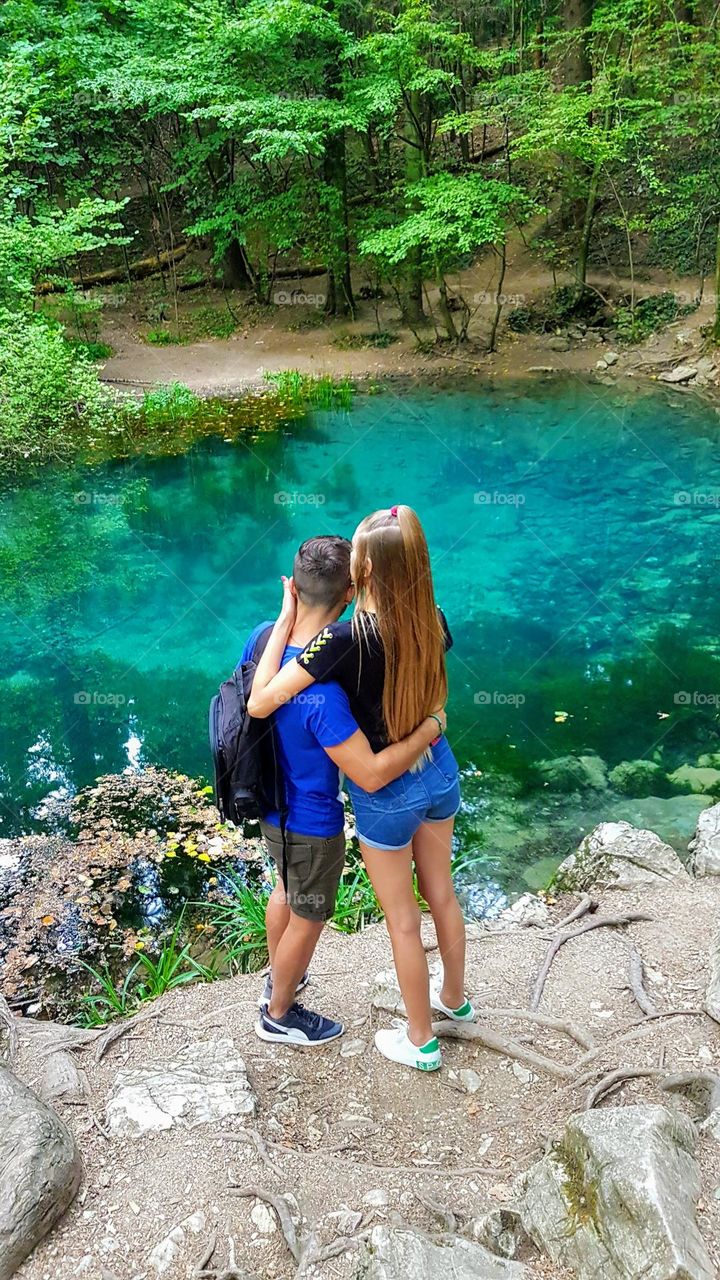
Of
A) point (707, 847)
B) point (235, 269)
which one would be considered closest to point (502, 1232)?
point (707, 847)

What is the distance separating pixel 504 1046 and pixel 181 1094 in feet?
3.00

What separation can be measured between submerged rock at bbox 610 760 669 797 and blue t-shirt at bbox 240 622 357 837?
309cm

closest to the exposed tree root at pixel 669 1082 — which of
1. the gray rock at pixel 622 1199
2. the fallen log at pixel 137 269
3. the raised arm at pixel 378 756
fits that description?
the gray rock at pixel 622 1199

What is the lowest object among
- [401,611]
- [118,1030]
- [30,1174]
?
[118,1030]

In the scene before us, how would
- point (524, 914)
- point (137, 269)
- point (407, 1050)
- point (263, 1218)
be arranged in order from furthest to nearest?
1. point (137, 269)
2. point (524, 914)
3. point (407, 1050)
4. point (263, 1218)

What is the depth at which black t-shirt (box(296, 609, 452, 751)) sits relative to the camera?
6.28 feet

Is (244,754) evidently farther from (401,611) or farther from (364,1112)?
(364,1112)

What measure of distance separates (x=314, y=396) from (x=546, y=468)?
13.4 ft

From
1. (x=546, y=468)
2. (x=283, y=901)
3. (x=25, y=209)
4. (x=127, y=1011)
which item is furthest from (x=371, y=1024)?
(x=25, y=209)

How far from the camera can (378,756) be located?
1981mm

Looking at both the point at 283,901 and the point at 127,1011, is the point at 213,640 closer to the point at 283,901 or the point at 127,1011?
the point at 127,1011

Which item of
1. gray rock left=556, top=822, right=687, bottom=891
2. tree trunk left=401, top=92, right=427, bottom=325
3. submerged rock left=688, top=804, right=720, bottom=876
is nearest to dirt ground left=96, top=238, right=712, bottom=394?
tree trunk left=401, top=92, right=427, bottom=325

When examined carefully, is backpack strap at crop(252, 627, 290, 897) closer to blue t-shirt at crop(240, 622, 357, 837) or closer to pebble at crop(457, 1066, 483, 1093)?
blue t-shirt at crop(240, 622, 357, 837)

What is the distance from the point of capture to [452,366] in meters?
13.2
